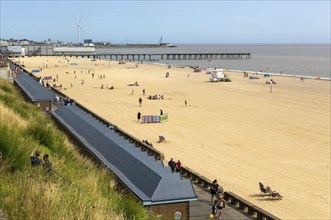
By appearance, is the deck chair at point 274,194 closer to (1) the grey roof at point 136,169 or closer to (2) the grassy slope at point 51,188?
(1) the grey roof at point 136,169

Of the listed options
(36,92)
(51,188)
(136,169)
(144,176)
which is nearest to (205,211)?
(136,169)

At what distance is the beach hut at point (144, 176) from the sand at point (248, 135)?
6.46 metres

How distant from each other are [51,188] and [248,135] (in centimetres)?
2313

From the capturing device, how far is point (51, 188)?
18.1 ft

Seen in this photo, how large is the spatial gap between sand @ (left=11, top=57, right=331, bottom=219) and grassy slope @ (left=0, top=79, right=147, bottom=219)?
27.3 ft

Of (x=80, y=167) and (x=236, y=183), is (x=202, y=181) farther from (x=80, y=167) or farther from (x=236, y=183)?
(x=80, y=167)

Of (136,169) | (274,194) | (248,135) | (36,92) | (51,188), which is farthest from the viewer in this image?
(248,135)

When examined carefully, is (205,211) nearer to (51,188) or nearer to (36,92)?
(51,188)

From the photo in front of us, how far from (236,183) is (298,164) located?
4.99 meters

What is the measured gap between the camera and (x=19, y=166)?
7508 mm

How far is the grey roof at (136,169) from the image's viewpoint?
8547 mm

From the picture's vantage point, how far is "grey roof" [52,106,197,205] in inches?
336


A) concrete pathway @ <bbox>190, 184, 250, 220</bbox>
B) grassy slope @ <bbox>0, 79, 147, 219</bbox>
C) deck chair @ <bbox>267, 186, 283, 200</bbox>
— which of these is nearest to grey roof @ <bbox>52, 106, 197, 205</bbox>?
grassy slope @ <bbox>0, 79, 147, 219</bbox>

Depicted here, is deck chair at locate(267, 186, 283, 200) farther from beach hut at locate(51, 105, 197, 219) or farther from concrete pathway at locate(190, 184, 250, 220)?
beach hut at locate(51, 105, 197, 219)
